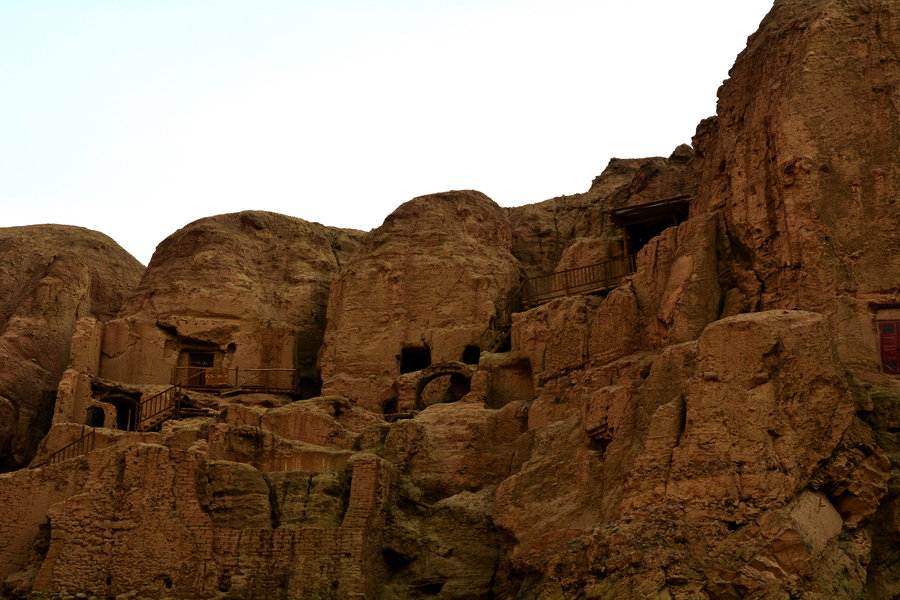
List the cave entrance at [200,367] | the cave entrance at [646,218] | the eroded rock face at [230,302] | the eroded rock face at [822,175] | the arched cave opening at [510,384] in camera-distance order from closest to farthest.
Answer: the eroded rock face at [822,175], the arched cave opening at [510,384], the cave entrance at [646,218], the cave entrance at [200,367], the eroded rock face at [230,302]

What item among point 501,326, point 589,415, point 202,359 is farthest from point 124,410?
point 589,415

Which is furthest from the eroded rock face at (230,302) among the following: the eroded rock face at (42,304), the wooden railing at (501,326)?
the wooden railing at (501,326)

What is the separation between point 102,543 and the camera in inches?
1224

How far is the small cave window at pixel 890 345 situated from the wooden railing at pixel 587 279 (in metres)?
9.34

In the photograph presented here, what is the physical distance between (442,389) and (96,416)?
446 inches

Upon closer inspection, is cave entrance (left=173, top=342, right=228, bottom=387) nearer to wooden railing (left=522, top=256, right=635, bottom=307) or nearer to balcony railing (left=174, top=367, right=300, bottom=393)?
balcony railing (left=174, top=367, right=300, bottom=393)

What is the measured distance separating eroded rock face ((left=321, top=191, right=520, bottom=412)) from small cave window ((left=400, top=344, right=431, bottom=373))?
32 millimetres

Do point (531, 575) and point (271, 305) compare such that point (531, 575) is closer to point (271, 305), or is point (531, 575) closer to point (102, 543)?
point (102, 543)

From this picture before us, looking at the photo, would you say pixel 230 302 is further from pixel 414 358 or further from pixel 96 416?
pixel 414 358

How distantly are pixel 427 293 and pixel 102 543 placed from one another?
17.5 metres

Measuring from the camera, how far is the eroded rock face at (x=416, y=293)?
44625 mm

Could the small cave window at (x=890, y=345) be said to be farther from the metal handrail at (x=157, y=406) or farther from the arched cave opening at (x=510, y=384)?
the metal handrail at (x=157, y=406)

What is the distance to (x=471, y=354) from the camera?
4425 cm

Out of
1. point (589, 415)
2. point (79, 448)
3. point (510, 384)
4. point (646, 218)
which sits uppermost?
point (646, 218)
